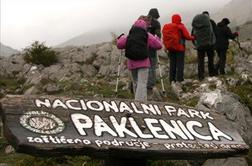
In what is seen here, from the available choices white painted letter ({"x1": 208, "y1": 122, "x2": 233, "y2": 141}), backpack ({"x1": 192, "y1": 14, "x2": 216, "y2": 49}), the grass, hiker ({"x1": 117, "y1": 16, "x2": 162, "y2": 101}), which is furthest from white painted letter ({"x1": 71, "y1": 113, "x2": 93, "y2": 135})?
backpack ({"x1": 192, "y1": 14, "x2": 216, "y2": 49})

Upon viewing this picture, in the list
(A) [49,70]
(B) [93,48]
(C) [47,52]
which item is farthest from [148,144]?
(B) [93,48]

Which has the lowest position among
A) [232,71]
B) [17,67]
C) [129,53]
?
[17,67]

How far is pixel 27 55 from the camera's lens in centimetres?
3234

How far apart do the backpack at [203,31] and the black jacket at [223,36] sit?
176 cm

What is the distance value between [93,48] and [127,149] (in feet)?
93.8

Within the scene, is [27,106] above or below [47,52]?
above

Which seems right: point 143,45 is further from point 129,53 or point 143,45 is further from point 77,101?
point 77,101

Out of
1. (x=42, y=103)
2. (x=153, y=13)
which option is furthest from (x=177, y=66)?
(x=42, y=103)

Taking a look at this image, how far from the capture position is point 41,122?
7184mm

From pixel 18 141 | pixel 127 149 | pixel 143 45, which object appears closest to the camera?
pixel 18 141

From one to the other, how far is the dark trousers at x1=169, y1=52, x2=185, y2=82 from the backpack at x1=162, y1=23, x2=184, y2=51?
0.39m

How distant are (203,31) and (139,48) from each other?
7.20m

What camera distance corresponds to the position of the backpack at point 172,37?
1897 centimetres

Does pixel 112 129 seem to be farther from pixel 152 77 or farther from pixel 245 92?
pixel 152 77
